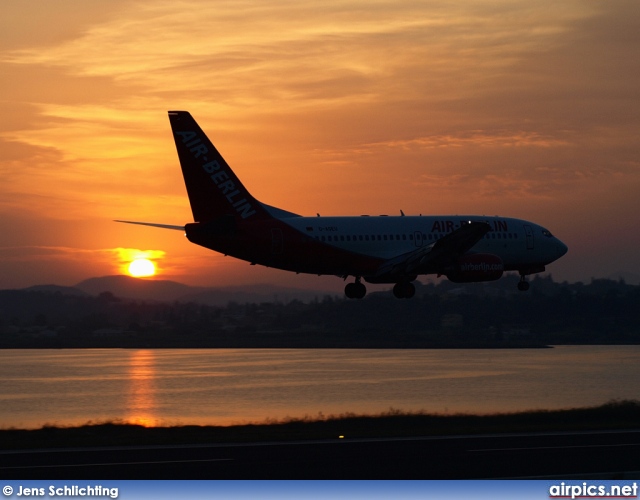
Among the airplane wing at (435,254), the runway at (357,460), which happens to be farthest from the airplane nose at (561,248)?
the runway at (357,460)

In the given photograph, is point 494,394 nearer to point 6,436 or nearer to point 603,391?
point 603,391

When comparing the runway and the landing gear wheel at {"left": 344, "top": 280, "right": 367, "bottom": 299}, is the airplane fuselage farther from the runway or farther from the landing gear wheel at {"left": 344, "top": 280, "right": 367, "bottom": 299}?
the runway

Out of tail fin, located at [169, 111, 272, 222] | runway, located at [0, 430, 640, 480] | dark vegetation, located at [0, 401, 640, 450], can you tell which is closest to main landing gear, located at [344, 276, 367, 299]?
tail fin, located at [169, 111, 272, 222]

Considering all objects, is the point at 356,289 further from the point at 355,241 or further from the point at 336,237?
the point at 336,237

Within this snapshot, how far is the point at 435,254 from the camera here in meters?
71.4

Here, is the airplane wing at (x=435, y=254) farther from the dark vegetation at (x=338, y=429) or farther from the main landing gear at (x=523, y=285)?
the dark vegetation at (x=338, y=429)

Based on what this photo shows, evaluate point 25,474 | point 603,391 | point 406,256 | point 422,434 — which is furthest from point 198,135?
point 603,391

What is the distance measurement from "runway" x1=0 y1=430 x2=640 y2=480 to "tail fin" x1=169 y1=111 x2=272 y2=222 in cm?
2738

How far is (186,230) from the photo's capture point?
221 feet

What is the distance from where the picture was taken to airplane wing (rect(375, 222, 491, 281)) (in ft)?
232

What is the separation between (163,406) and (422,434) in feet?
242

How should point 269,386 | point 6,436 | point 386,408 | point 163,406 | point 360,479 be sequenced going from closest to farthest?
1. point 360,479
2. point 6,436
3. point 386,408
4. point 163,406
5. point 269,386

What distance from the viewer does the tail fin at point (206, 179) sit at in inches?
2709

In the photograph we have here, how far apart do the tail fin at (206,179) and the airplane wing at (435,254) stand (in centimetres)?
991
